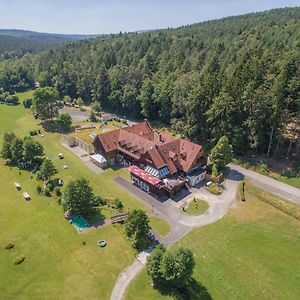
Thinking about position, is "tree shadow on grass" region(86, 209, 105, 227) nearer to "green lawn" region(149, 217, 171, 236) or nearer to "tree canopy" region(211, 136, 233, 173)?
"green lawn" region(149, 217, 171, 236)

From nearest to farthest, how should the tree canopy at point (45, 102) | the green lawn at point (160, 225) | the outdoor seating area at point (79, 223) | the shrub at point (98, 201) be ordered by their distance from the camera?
the green lawn at point (160, 225)
the outdoor seating area at point (79, 223)
the shrub at point (98, 201)
the tree canopy at point (45, 102)

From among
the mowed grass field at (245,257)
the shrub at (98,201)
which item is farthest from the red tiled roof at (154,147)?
the mowed grass field at (245,257)

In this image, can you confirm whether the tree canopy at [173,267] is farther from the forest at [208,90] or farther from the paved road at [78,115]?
the paved road at [78,115]

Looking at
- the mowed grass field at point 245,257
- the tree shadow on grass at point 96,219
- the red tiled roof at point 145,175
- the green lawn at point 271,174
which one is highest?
the red tiled roof at point 145,175

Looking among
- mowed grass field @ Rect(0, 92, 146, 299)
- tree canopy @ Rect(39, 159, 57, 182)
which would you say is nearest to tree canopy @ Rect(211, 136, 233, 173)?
mowed grass field @ Rect(0, 92, 146, 299)

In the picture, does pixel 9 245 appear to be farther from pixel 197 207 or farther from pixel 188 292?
pixel 197 207

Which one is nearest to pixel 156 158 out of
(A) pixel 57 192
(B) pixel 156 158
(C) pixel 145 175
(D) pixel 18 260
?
(B) pixel 156 158
